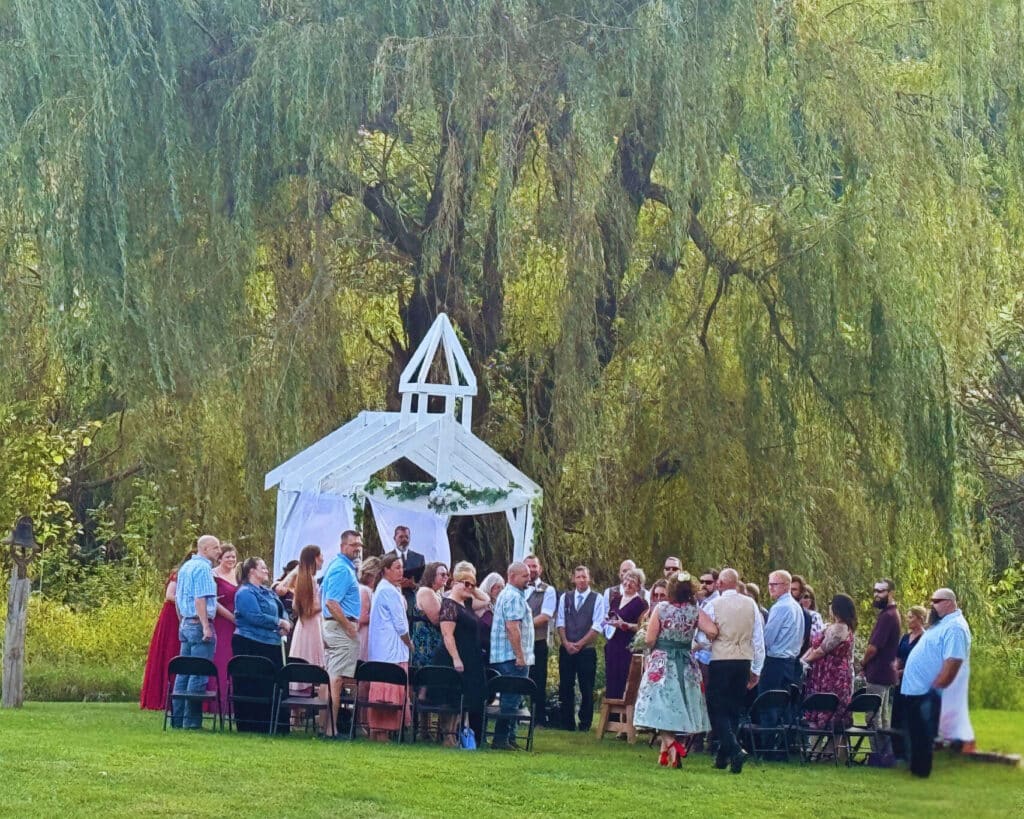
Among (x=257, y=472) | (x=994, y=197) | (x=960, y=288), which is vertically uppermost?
(x=994, y=197)

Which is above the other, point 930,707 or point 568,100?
point 568,100

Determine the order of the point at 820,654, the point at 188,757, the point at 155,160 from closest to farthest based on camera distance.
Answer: the point at 188,757
the point at 820,654
the point at 155,160

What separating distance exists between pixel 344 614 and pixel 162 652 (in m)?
2.59

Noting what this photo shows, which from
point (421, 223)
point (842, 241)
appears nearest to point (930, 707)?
point (842, 241)

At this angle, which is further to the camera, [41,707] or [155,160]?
[155,160]

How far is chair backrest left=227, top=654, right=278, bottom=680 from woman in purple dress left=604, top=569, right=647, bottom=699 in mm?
3134

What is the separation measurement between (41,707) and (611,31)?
8581 millimetres

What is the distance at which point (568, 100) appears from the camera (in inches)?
644

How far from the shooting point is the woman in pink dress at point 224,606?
12.6 meters

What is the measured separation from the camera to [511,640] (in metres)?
12.0

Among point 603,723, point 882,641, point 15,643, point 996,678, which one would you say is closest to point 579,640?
point 603,723

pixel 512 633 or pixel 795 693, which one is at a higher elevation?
pixel 512 633

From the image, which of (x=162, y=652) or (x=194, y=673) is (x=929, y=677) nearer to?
(x=194, y=673)

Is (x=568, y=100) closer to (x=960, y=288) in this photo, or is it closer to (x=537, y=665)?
(x=960, y=288)
